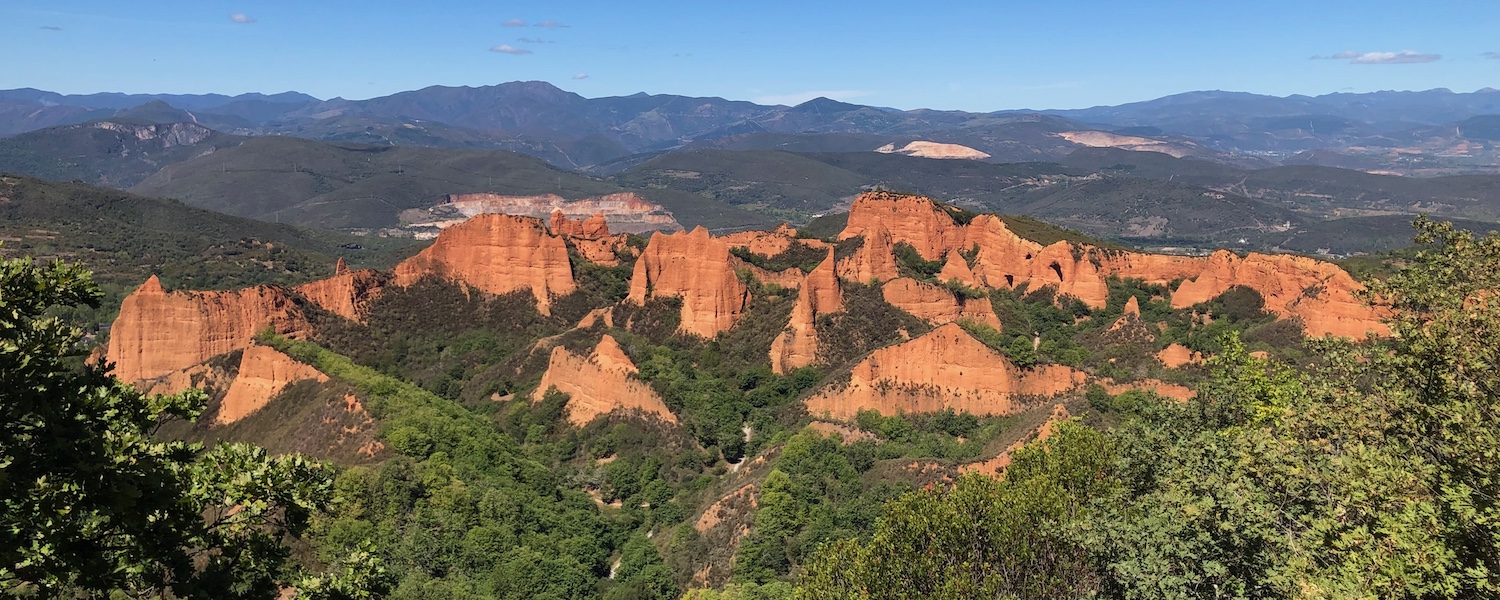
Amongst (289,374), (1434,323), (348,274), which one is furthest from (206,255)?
(1434,323)

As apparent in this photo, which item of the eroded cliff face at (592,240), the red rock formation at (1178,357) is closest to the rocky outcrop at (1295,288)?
the red rock formation at (1178,357)

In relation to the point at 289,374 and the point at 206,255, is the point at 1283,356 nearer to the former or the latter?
the point at 289,374

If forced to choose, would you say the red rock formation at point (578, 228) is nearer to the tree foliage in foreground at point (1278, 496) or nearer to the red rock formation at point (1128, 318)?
the red rock formation at point (1128, 318)

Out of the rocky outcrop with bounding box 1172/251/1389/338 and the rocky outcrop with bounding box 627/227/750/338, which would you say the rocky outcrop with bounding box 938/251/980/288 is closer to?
the rocky outcrop with bounding box 1172/251/1389/338

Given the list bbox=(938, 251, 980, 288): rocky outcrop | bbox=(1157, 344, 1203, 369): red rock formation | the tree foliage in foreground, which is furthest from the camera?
bbox=(938, 251, 980, 288): rocky outcrop

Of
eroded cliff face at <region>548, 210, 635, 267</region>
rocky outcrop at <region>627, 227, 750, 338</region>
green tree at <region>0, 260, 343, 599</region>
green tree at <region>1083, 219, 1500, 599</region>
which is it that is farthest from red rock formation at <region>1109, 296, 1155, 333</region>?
green tree at <region>0, 260, 343, 599</region>
